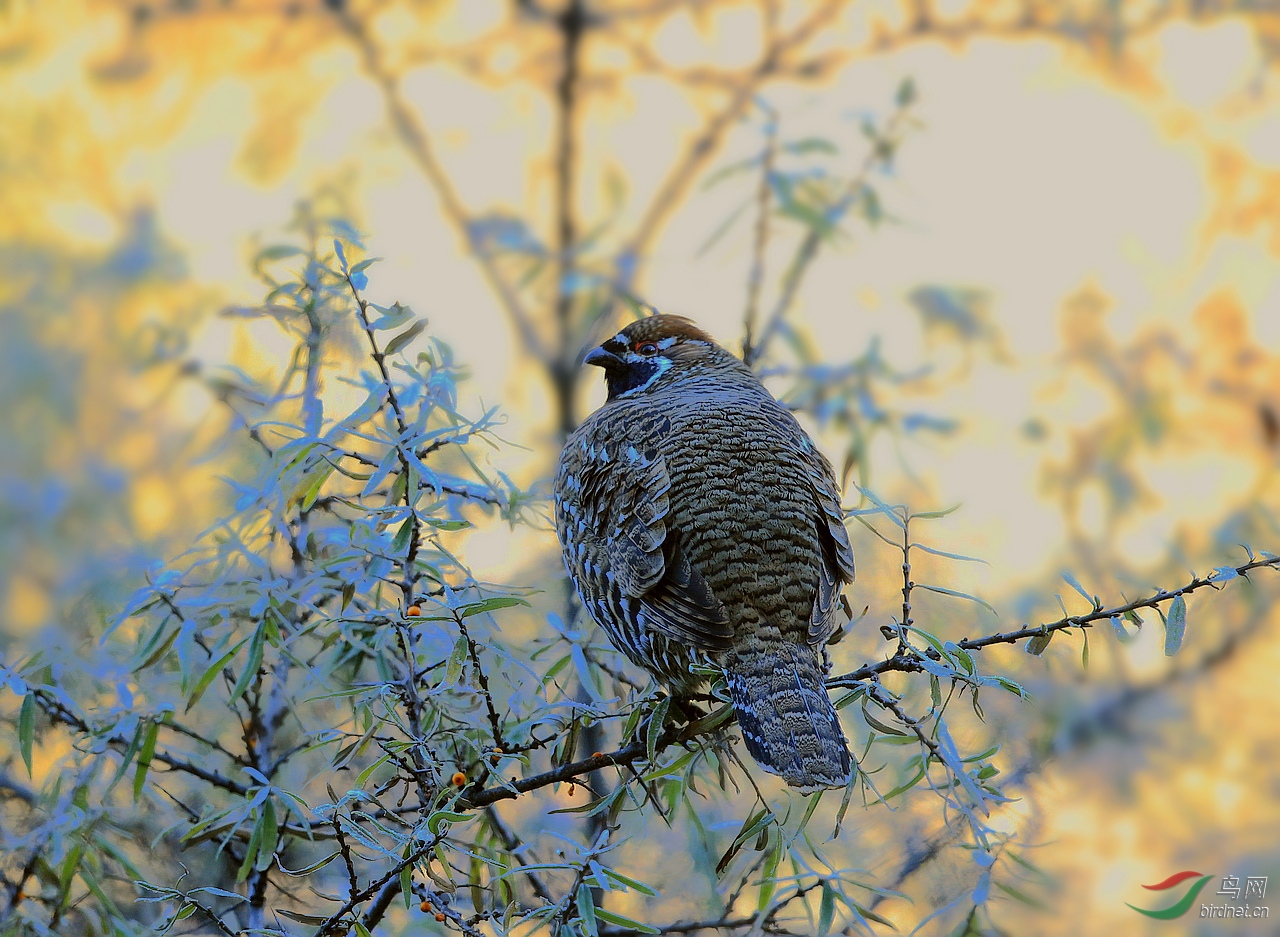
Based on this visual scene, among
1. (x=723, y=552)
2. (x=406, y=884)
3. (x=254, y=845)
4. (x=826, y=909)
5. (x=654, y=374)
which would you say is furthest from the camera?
(x=654, y=374)

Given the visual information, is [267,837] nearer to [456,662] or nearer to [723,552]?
[456,662]

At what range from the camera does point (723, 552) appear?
1648 mm

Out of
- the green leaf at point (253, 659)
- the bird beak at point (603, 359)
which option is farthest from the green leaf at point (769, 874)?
the bird beak at point (603, 359)

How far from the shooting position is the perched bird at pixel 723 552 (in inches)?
57.3

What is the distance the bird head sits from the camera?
2205 mm

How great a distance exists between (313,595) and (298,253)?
2.01 ft

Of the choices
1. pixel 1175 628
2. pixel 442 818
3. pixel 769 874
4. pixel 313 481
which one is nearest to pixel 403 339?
pixel 313 481

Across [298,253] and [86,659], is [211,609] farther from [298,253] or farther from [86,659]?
[298,253]

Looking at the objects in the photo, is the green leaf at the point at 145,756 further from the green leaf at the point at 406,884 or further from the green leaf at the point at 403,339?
the green leaf at the point at 403,339

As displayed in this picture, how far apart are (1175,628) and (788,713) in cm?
51

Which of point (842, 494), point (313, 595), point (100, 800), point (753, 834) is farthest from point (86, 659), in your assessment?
point (842, 494)

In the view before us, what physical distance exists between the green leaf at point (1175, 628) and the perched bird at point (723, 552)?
1.44 ft

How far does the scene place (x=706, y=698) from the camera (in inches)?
63.4

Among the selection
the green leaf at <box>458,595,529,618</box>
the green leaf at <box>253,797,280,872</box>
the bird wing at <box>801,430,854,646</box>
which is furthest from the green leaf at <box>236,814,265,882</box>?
the bird wing at <box>801,430,854,646</box>
